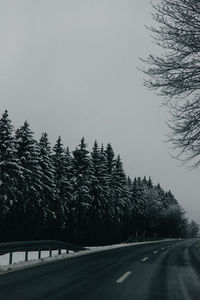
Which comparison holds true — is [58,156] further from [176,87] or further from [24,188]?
[176,87]

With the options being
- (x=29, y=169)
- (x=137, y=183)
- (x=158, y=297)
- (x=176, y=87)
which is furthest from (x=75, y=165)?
(x=158, y=297)

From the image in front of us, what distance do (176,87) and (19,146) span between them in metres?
34.1

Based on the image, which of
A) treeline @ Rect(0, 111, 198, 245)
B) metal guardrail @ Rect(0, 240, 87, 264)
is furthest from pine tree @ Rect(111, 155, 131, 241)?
metal guardrail @ Rect(0, 240, 87, 264)

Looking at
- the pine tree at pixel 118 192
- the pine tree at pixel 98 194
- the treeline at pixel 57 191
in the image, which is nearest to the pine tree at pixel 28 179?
the treeline at pixel 57 191

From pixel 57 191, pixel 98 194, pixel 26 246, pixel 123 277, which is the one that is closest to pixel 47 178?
pixel 57 191

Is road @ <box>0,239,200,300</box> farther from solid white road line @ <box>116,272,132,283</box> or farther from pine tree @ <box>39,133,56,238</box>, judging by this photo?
pine tree @ <box>39,133,56,238</box>

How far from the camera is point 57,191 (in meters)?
51.0

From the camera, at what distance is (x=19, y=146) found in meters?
45.0

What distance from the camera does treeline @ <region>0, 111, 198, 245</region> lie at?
1602 inches

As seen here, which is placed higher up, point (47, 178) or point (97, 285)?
point (47, 178)

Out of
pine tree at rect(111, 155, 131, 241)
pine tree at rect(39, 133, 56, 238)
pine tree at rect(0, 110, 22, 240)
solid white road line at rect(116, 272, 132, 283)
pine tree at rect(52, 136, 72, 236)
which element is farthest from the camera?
pine tree at rect(111, 155, 131, 241)

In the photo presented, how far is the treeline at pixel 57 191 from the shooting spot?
1602 inches

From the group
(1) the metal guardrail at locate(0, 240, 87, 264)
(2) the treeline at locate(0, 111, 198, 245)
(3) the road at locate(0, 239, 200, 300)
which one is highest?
(2) the treeline at locate(0, 111, 198, 245)

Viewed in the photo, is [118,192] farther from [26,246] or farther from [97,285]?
[97,285]
